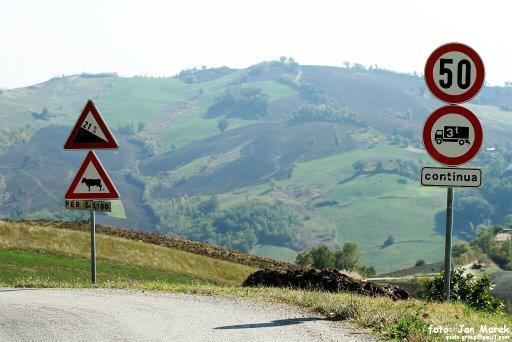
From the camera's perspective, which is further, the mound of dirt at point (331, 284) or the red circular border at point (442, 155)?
the mound of dirt at point (331, 284)

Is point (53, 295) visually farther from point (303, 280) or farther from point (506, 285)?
point (506, 285)

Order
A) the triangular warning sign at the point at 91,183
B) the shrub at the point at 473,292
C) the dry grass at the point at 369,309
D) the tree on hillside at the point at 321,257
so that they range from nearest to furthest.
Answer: the dry grass at the point at 369,309
the triangular warning sign at the point at 91,183
the shrub at the point at 473,292
the tree on hillside at the point at 321,257

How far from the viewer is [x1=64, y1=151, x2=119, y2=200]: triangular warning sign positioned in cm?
1706

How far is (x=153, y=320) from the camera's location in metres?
11.8

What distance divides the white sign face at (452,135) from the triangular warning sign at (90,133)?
6757mm

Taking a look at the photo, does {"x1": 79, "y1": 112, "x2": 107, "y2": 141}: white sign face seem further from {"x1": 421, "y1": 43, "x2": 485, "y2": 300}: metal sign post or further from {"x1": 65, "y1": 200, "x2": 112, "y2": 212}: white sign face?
{"x1": 421, "y1": 43, "x2": 485, "y2": 300}: metal sign post

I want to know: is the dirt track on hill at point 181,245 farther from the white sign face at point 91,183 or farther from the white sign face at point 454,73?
the white sign face at point 454,73

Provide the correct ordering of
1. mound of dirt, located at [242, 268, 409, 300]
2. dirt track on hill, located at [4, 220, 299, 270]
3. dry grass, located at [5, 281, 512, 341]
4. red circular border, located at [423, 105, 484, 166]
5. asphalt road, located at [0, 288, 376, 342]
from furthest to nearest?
dirt track on hill, located at [4, 220, 299, 270] < mound of dirt, located at [242, 268, 409, 300] < red circular border, located at [423, 105, 484, 166] < dry grass, located at [5, 281, 512, 341] < asphalt road, located at [0, 288, 376, 342]

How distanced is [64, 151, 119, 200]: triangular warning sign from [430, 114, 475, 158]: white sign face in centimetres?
698

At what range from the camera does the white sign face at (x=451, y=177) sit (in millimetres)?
13352

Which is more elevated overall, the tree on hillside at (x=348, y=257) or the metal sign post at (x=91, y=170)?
the metal sign post at (x=91, y=170)

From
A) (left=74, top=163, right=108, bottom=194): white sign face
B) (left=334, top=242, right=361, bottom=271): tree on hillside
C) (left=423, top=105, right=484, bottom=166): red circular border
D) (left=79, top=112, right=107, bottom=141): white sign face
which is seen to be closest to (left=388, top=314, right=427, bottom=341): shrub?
(left=423, top=105, right=484, bottom=166): red circular border

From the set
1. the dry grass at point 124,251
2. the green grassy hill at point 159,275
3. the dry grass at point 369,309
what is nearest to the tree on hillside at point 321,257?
the green grassy hill at point 159,275

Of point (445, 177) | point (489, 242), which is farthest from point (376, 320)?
point (489, 242)
